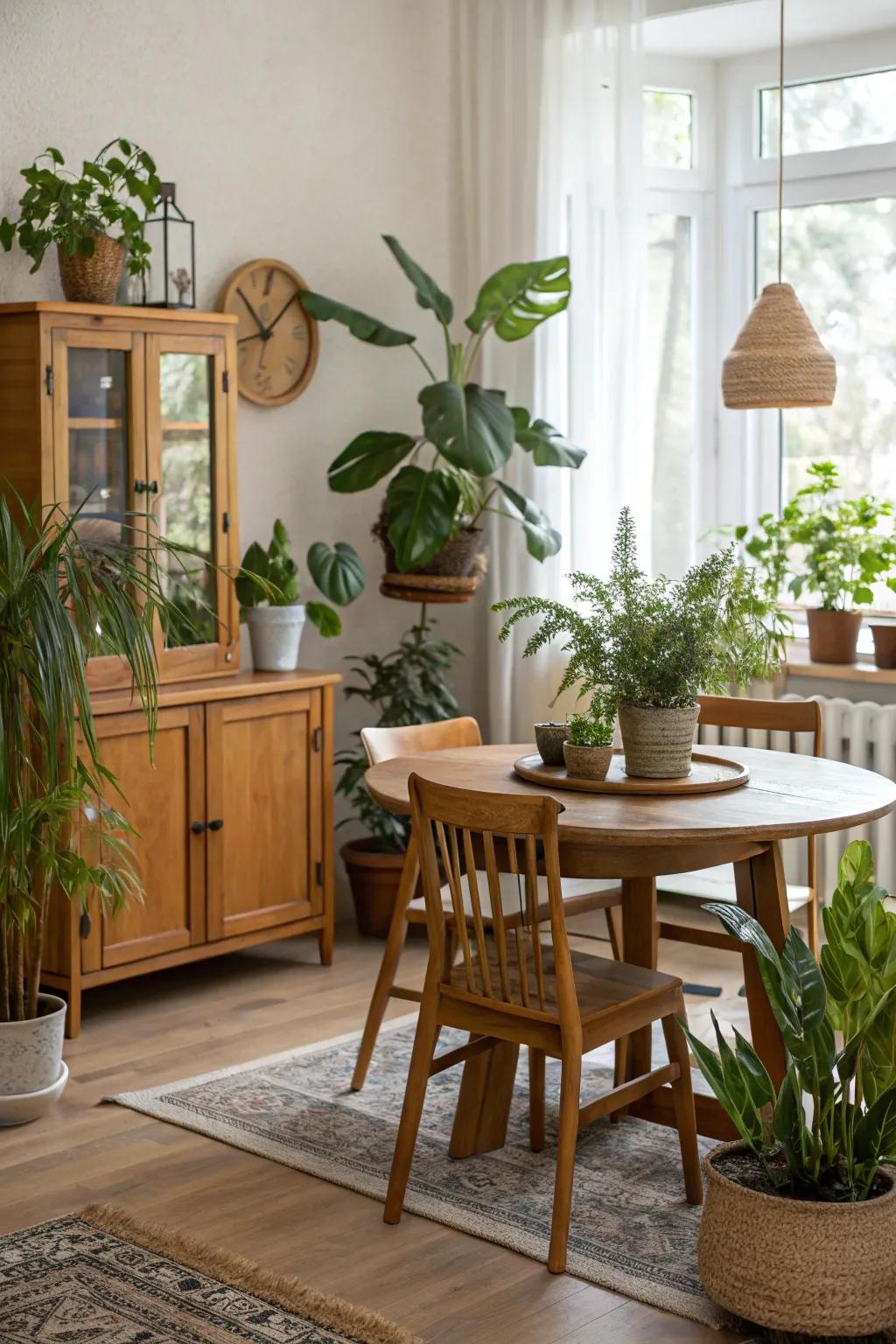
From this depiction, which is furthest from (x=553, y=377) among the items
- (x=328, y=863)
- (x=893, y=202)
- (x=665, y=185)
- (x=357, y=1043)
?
(x=357, y=1043)

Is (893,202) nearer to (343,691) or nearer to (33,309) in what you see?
(343,691)

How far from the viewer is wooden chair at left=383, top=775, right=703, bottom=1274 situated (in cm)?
284

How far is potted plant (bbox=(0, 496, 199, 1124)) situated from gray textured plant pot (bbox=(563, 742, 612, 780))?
0.92 m

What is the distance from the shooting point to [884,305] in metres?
5.21

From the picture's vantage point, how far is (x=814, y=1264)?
8.49 feet

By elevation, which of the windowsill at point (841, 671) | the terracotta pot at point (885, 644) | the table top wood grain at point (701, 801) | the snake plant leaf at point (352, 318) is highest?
the snake plant leaf at point (352, 318)

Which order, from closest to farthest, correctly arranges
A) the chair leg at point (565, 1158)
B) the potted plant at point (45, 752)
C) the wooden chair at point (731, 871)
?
the chair leg at point (565, 1158)
the potted plant at point (45, 752)
the wooden chair at point (731, 871)

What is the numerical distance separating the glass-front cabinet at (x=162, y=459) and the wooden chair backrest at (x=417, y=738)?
1.95 feet

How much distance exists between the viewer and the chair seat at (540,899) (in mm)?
3568

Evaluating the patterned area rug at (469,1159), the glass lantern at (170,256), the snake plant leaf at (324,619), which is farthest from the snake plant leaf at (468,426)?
the patterned area rug at (469,1159)

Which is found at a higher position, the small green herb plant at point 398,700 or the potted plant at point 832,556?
the potted plant at point 832,556

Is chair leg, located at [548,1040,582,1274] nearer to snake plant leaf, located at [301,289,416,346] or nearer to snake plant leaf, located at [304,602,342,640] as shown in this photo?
snake plant leaf, located at [304,602,342,640]

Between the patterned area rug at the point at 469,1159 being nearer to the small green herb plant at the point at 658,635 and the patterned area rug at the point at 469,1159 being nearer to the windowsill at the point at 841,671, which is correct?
the small green herb plant at the point at 658,635

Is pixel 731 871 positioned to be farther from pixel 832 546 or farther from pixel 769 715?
pixel 832 546
